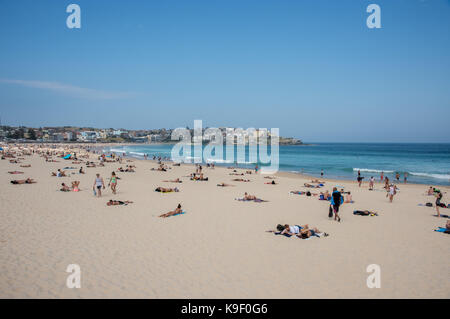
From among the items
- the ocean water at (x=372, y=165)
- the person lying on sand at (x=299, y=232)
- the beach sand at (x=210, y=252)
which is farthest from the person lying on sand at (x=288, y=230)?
the ocean water at (x=372, y=165)

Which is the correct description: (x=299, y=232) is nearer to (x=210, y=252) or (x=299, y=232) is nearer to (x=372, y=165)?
(x=210, y=252)

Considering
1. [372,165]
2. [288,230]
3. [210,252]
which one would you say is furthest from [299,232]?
[372,165]

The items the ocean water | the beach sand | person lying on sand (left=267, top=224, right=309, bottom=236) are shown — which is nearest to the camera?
the beach sand

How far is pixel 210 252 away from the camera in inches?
291

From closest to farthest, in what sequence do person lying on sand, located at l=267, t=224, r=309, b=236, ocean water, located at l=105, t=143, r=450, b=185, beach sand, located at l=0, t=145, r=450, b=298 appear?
beach sand, located at l=0, t=145, r=450, b=298 → person lying on sand, located at l=267, t=224, r=309, b=236 → ocean water, located at l=105, t=143, r=450, b=185

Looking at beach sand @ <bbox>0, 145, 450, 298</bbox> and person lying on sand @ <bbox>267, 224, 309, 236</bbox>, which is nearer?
beach sand @ <bbox>0, 145, 450, 298</bbox>

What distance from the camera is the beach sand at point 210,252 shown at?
5.45m

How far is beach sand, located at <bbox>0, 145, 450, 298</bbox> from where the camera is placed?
5.45 meters

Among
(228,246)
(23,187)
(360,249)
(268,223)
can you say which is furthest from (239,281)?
(23,187)

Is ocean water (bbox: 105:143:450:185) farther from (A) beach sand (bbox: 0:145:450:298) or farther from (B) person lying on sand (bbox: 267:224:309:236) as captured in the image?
(B) person lying on sand (bbox: 267:224:309:236)

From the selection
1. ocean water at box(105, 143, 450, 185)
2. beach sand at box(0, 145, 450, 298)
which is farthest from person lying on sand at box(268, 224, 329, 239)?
ocean water at box(105, 143, 450, 185)

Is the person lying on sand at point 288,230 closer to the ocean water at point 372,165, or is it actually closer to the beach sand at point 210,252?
the beach sand at point 210,252

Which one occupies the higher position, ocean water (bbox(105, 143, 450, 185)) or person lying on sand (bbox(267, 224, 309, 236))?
person lying on sand (bbox(267, 224, 309, 236))
